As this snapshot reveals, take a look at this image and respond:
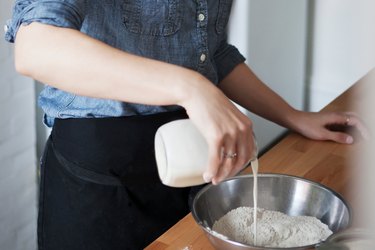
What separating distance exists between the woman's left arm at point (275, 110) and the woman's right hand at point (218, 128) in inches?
23.3

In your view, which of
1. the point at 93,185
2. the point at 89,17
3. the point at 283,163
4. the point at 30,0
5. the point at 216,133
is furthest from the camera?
the point at 283,163

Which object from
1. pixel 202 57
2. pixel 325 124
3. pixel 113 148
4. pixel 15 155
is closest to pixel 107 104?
pixel 113 148

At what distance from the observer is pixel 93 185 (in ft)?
3.79

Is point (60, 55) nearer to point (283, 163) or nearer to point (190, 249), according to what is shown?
point (190, 249)

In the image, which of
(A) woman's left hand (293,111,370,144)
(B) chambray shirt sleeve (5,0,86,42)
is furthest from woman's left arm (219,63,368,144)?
(B) chambray shirt sleeve (5,0,86,42)

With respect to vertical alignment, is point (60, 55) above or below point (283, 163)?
above

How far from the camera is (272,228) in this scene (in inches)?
39.4

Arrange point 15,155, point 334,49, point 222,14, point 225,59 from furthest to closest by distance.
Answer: point 334,49 < point 15,155 < point 225,59 < point 222,14

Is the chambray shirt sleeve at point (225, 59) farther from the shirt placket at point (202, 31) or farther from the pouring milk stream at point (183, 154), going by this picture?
the pouring milk stream at point (183, 154)

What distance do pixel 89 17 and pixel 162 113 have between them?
0.23m

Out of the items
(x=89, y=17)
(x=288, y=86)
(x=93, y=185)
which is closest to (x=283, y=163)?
(x=93, y=185)

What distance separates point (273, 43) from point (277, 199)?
36.3 inches

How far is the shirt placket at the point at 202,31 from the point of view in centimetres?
118

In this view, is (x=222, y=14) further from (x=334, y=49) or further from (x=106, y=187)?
(x=334, y=49)
